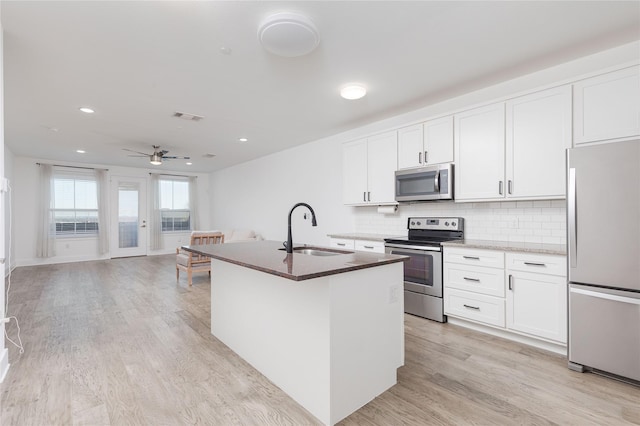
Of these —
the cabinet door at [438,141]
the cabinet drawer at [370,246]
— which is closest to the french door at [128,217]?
the cabinet drawer at [370,246]

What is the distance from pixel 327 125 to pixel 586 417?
4.01m

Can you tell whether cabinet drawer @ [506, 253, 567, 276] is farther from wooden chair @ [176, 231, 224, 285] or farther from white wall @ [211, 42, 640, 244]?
wooden chair @ [176, 231, 224, 285]

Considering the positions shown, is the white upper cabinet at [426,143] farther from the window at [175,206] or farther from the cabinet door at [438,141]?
the window at [175,206]

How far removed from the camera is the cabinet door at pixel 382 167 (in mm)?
3910

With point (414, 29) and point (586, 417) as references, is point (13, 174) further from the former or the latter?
point (586, 417)

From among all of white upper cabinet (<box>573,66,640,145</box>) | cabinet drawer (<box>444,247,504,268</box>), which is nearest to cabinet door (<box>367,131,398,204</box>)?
cabinet drawer (<box>444,247,504,268</box>)

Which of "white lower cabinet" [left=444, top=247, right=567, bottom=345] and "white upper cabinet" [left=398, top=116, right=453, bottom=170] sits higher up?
"white upper cabinet" [left=398, top=116, right=453, bottom=170]

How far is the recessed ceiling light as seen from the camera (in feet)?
10.3

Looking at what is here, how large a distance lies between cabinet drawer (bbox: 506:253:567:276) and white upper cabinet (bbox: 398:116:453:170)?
1224 mm

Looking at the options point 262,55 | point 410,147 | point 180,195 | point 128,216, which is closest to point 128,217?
point 128,216

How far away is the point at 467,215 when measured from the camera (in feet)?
11.6

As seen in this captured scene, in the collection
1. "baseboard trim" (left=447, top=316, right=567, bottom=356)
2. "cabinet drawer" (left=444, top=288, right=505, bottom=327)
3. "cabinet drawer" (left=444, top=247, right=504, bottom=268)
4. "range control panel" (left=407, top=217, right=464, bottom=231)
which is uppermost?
"range control panel" (left=407, top=217, right=464, bottom=231)

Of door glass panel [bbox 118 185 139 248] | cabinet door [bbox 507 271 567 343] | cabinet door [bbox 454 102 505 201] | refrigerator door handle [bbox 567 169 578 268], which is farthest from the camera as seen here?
door glass panel [bbox 118 185 139 248]

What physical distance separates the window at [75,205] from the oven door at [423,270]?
7952mm
